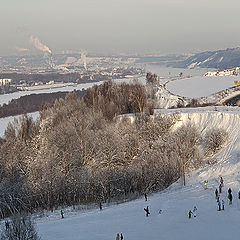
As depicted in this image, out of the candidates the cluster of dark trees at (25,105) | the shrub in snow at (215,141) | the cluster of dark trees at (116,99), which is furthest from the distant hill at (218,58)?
the shrub in snow at (215,141)

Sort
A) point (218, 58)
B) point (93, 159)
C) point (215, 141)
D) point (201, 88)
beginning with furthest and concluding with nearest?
point (218, 58), point (201, 88), point (93, 159), point (215, 141)

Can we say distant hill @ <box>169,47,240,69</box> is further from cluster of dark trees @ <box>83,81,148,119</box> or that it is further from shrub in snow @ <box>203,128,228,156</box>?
shrub in snow @ <box>203,128,228,156</box>

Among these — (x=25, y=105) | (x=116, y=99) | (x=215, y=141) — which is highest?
(x=116, y=99)

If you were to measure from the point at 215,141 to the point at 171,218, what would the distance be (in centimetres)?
982

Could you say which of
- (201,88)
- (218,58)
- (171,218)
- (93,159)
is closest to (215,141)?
(93,159)

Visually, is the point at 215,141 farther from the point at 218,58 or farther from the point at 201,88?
the point at 218,58

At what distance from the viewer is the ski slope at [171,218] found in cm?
1038

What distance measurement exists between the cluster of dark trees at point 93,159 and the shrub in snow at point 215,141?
724 mm

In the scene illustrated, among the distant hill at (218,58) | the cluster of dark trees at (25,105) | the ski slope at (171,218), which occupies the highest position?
the distant hill at (218,58)

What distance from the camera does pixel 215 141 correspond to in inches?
800

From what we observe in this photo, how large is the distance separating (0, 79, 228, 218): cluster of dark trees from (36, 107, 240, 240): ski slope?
210 cm

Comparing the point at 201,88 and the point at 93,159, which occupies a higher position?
the point at 201,88

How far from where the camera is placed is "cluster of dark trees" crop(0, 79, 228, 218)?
1878 centimetres

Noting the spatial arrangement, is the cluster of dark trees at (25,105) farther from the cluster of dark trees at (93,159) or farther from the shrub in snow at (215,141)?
the shrub in snow at (215,141)
